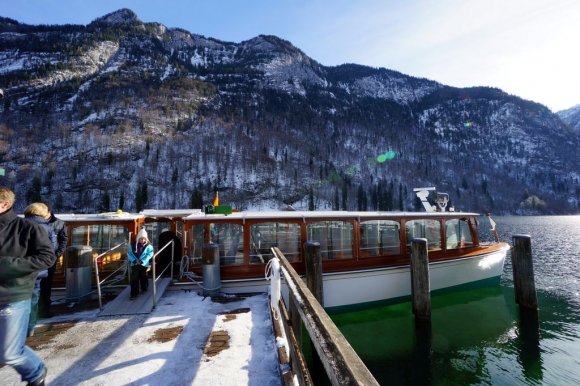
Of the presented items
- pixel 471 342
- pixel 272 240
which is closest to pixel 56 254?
pixel 272 240

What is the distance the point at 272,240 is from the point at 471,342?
24.1 feet

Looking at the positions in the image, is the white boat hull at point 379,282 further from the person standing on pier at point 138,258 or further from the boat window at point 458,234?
the person standing on pier at point 138,258

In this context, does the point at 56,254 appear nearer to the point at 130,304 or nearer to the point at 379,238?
the point at 130,304

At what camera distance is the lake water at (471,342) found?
7926mm

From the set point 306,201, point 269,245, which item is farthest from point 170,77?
point 269,245

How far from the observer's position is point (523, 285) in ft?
38.5

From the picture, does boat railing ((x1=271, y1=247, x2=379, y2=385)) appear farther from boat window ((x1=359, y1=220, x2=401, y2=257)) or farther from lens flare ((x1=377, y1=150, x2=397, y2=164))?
lens flare ((x1=377, y1=150, x2=397, y2=164))

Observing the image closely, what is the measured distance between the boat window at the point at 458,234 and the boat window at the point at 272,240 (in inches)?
274

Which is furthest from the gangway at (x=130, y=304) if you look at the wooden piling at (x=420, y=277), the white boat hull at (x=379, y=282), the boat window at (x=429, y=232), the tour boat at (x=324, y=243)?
the boat window at (x=429, y=232)

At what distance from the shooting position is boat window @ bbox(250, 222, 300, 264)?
9617 millimetres

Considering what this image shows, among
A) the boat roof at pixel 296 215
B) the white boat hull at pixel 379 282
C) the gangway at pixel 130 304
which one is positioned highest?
the boat roof at pixel 296 215

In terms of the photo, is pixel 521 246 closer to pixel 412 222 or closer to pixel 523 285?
pixel 523 285

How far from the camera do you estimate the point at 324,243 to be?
34.4 feet

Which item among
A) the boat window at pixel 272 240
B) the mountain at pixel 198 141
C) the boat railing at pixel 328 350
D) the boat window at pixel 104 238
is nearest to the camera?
the boat railing at pixel 328 350
